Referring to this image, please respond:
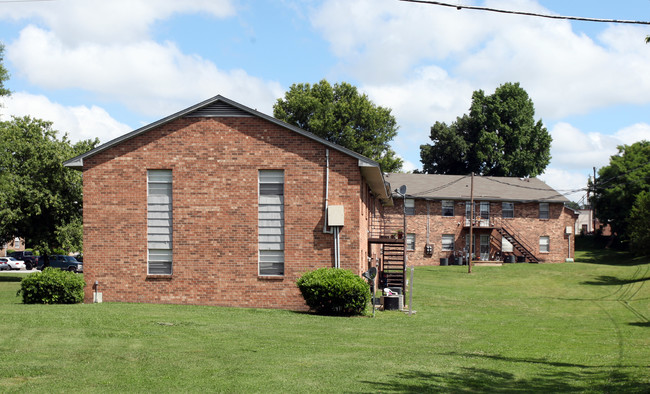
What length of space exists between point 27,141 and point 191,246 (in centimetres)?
2534

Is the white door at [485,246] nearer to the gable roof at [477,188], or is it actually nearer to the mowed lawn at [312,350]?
the gable roof at [477,188]

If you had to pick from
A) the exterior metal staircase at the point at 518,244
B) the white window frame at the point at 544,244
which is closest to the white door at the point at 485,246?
the exterior metal staircase at the point at 518,244

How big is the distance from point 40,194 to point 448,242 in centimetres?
3158

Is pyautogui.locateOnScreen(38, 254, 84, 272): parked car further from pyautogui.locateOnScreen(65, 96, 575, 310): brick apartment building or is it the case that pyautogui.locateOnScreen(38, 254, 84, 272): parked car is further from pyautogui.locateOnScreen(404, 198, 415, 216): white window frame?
pyautogui.locateOnScreen(65, 96, 575, 310): brick apartment building

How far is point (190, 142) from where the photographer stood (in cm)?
2495

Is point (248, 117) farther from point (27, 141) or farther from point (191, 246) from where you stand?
point (27, 141)

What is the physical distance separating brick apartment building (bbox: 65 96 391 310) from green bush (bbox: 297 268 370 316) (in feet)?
5.49

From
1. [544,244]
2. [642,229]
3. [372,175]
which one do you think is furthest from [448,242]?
[372,175]

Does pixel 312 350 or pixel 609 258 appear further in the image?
pixel 609 258

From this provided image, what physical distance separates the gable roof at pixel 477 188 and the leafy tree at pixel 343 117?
974 cm

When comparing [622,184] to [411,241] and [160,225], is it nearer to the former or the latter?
[411,241]

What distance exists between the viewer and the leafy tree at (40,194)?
42.7 m

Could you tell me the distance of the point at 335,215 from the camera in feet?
79.4

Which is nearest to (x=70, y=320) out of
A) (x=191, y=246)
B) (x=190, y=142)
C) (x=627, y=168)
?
(x=191, y=246)
